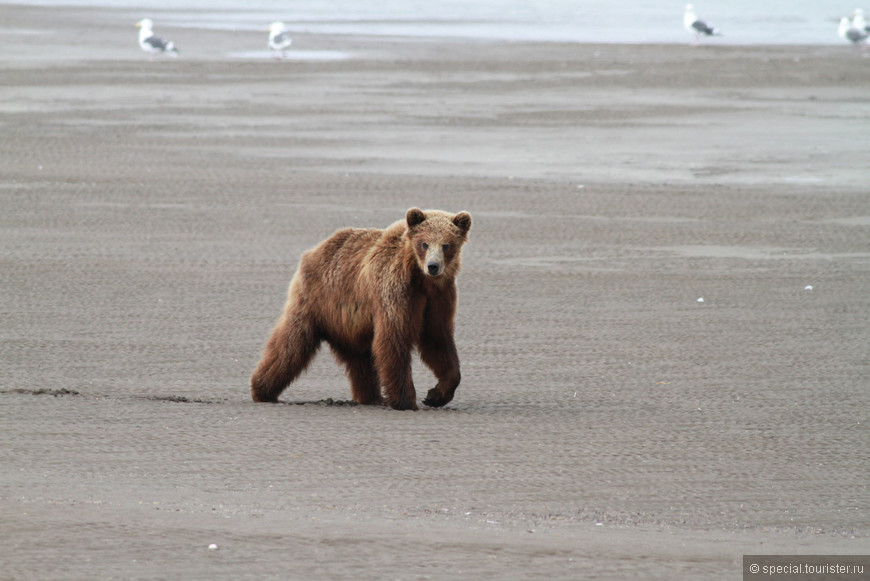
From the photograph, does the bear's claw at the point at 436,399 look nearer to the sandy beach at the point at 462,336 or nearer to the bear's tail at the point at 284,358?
the sandy beach at the point at 462,336

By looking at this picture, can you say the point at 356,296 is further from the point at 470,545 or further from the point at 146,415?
the point at 470,545

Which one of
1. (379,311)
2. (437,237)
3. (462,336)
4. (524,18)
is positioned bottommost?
(524,18)

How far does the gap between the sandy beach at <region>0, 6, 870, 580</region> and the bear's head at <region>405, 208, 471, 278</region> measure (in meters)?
0.90

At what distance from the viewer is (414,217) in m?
7.90

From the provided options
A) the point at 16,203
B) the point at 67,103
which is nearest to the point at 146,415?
the point at 16,203

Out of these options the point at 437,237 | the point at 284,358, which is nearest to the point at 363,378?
the point at 284,358

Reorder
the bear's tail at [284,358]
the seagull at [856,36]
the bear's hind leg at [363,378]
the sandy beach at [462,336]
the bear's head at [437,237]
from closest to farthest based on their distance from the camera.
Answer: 1. the sandy beach at [462,336]
2. the bear's head at [437,237]
3. the bear's tail at [284,358]
4. the bear's hind leg at [363,378]
5. the seagull at [856,36]

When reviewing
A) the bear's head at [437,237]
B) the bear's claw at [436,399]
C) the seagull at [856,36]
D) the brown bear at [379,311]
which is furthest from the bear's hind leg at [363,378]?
the seagull at [856,36]

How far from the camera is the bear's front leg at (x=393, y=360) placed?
26.0ft

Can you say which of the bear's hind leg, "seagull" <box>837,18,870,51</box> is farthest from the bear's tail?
"seagull" <box>837,18,870,51</box>


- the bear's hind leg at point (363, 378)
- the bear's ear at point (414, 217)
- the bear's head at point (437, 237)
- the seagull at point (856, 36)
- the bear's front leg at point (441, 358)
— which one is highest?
the bear's ear at point (414, 217)

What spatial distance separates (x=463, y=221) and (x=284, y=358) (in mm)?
1419

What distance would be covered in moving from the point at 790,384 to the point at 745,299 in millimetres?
2831

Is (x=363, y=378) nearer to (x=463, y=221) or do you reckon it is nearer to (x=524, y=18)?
(x=463, y=221)
